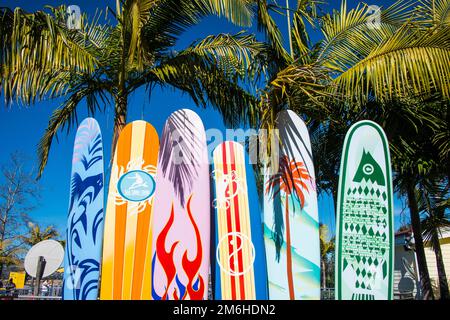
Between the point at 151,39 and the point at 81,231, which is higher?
the point at 151,39

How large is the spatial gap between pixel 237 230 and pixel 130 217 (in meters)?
1.16

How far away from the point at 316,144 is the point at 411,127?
141cm

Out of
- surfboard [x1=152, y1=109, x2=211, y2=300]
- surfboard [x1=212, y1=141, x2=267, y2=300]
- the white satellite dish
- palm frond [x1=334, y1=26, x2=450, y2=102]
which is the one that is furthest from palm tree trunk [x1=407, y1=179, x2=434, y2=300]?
the white satellite dish

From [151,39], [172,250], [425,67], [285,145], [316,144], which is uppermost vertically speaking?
[151,39]

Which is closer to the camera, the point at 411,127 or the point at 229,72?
the point at 229,72

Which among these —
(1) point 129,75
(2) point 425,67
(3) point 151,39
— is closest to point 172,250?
(1) point 129,75

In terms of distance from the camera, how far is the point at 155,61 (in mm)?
5180

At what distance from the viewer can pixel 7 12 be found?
3.71m

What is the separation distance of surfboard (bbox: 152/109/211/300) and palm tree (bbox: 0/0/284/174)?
516 mm

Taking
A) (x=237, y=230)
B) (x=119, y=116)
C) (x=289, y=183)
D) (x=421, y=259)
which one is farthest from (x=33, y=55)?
(x=421, y=259)

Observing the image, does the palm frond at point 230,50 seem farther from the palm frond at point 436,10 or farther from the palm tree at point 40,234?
the palm tree at point 40,234

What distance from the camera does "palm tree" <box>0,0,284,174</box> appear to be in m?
4.44

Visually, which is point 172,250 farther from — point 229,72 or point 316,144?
point 316,144

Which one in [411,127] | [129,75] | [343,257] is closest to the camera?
[343,257]
